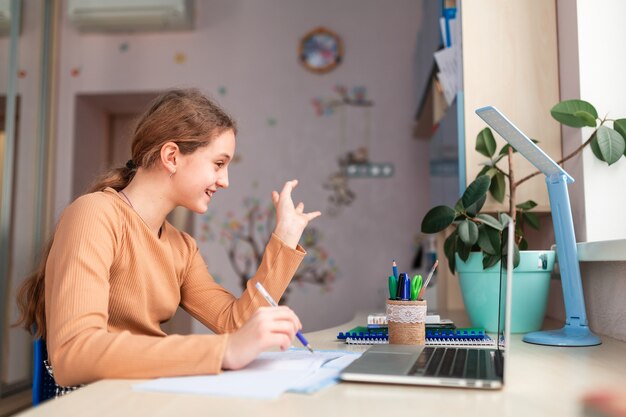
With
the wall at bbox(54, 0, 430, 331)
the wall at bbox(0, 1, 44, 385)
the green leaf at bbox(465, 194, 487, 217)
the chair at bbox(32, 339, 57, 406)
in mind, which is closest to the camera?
the chair at bbox(32, 339, 57, 406)

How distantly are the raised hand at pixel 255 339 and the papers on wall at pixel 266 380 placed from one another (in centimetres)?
2

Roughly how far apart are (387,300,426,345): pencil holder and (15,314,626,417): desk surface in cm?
26

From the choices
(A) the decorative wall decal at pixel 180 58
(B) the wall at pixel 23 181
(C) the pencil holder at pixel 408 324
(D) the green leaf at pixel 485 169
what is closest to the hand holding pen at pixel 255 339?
(C) the pencil holder at pixel 408 324

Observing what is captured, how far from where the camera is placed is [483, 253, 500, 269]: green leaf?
1.21m

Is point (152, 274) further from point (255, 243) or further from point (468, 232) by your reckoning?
point (255, 243)

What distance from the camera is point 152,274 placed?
3.53 feet

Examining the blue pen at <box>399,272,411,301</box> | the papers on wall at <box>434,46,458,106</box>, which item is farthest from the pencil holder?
the papers on wall at <box>434,46,458,106</box>

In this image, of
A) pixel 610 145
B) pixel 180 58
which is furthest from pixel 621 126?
pixel 180 58

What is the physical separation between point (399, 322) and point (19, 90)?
249 cm

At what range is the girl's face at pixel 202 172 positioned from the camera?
45.6 inches

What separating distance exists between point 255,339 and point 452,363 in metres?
0.26

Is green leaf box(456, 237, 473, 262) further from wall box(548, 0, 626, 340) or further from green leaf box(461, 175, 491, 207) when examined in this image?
wall box(548, 0, 626, 340)

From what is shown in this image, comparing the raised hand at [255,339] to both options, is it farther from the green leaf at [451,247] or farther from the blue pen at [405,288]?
the green leaf at [451,247]

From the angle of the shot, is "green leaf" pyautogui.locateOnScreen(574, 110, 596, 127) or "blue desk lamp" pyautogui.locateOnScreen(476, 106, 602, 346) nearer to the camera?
"blue desk lamp" pyautogui.locateOnScreen(476, 106, 602, 346)
